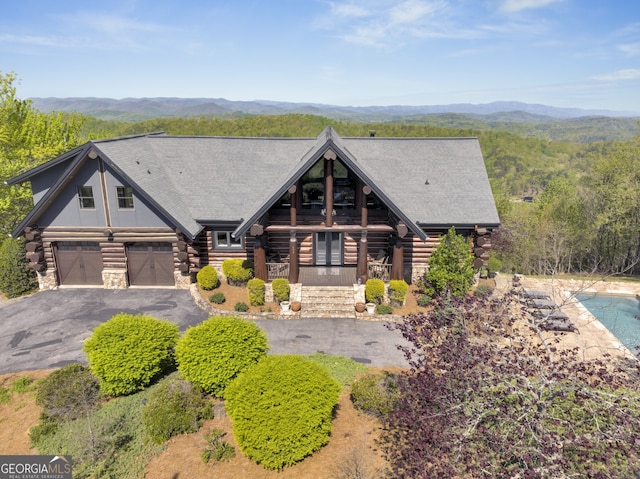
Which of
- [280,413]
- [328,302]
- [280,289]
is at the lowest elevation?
[328,302]

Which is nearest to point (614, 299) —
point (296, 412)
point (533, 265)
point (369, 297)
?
point (533, 265)

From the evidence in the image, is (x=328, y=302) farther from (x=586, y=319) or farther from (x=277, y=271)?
(x=586, y=319)

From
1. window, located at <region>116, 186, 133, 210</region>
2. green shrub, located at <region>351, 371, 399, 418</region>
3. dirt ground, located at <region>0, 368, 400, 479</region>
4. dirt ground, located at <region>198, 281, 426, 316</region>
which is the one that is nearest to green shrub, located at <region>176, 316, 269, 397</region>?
dirt ground, located at <region>0, 368, 400, 479</region>

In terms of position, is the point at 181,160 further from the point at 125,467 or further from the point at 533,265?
the point at 533,265

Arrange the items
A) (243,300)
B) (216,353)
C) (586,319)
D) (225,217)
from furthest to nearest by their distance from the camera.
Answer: (225,217) < (243,300) < (586,319) < (216,353)

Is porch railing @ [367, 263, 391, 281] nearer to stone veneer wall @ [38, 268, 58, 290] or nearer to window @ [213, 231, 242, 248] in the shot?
window @ [213, 231, 242, 248]

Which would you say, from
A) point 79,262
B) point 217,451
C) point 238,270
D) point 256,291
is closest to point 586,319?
point 256,291

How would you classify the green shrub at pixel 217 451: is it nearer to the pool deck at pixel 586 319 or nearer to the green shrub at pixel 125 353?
the green shrub at pixel 125 353

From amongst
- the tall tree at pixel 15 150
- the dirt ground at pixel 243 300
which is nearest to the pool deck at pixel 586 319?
the dirt ground at pixel 243 300
